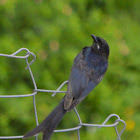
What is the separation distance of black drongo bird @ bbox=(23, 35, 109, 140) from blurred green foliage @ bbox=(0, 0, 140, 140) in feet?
2.33

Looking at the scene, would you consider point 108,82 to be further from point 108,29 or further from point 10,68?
point 10,68

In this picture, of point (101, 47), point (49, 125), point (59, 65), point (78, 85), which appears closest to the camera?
point (49, 125)

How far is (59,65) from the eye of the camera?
2.84 meters

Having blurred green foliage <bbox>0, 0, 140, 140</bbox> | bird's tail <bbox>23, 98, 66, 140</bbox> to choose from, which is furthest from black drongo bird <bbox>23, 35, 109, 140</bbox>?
blurred green foliage <bbox>0, 0, 140, 140</bbox>

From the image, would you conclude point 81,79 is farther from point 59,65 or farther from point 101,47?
point 59,65

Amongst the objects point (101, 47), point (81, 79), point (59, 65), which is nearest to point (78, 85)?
point (81, 79)

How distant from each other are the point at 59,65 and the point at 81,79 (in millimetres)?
1037

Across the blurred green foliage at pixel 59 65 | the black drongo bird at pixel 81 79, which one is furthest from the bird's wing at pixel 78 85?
the blurred green foliage at pixel 59 65

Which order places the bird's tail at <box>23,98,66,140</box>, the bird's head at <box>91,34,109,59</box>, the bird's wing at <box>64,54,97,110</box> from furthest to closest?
the bird's head at <box>91,34,109,59</box> < the bird's wing at <box>64,54,97,110</box> < the bird's tail at <box>23,98,66,140</box>

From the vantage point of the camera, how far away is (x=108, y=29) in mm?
3047

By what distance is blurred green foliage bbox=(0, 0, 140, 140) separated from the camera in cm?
258

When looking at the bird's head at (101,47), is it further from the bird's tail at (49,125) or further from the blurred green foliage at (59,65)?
the blurred green foliage at (59,65)

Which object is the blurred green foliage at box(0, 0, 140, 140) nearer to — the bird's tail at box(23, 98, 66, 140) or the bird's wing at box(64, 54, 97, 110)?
the bird's wing at box(64, 54, 97, 110)

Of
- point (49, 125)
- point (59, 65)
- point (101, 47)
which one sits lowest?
point (59, 65)
